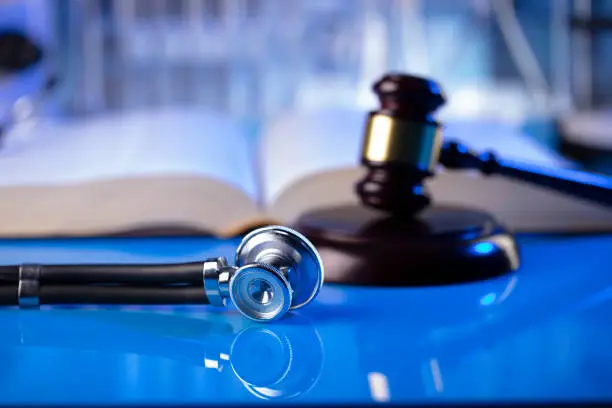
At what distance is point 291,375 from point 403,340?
0.35ft

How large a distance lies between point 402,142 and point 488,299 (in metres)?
0.18

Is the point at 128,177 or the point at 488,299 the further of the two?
the point at 128,177

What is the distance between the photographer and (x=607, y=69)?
257 centimetres

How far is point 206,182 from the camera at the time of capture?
118 cm

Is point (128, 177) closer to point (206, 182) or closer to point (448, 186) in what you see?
point (206, 182)

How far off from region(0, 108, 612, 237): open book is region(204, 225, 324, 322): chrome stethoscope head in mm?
444

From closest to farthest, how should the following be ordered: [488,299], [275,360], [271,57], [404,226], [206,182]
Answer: [275,360] → [488,299] → [404,226] → [206,182] → [271,57]

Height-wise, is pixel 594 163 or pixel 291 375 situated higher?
pixel 291 375

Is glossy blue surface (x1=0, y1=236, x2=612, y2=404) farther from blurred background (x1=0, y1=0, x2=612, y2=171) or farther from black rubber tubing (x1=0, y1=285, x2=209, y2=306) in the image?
blurred background (x1=0, y1=0, x2=612, y2=171)

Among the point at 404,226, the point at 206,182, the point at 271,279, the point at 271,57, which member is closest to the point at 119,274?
the point at 271,279

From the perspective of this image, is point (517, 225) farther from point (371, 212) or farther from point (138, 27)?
point (138, 27)

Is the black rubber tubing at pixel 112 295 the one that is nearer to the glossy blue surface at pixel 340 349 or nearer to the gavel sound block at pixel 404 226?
the glossy blue surface at pixel 340 349

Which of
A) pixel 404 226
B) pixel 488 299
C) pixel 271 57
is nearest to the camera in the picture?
pixel 488 299

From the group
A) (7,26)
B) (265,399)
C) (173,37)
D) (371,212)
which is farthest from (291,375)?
(173,37)
